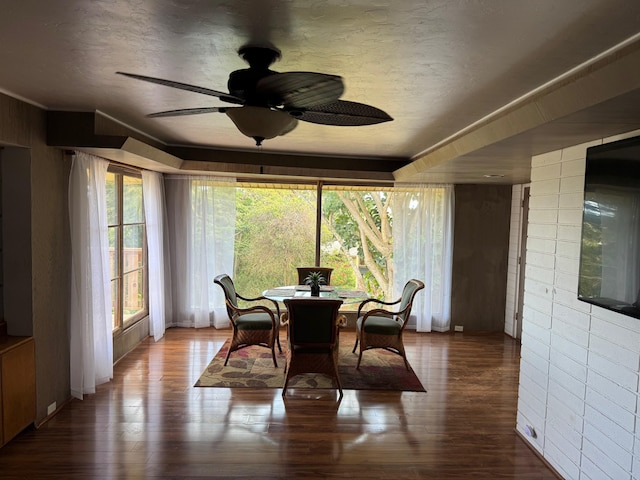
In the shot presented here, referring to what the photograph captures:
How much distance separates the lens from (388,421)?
10.8 feet

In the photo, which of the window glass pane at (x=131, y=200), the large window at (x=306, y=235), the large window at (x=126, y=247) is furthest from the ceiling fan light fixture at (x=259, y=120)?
the large window at (x=306, y=235)

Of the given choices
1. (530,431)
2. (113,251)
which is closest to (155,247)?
(113,251)

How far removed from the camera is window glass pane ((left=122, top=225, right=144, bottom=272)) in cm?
484

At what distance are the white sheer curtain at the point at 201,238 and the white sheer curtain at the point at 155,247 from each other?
0.32 meters

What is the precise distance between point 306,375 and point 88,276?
89.9 inches

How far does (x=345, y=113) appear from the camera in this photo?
1.96m

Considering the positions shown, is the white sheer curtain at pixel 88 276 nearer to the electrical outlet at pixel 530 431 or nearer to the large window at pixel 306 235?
the large window at pixel 306 235

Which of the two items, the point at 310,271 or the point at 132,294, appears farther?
the point at 310,271

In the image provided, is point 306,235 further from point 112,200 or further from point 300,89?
point 300,89

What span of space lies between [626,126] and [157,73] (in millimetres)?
2515

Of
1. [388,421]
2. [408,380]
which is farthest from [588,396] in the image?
[408,380]

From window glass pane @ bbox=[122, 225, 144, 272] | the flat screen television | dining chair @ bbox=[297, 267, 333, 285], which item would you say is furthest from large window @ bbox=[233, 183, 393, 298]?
the flat screen television

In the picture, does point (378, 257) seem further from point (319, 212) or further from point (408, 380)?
point (408, 380)

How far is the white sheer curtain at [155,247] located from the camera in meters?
5.07
